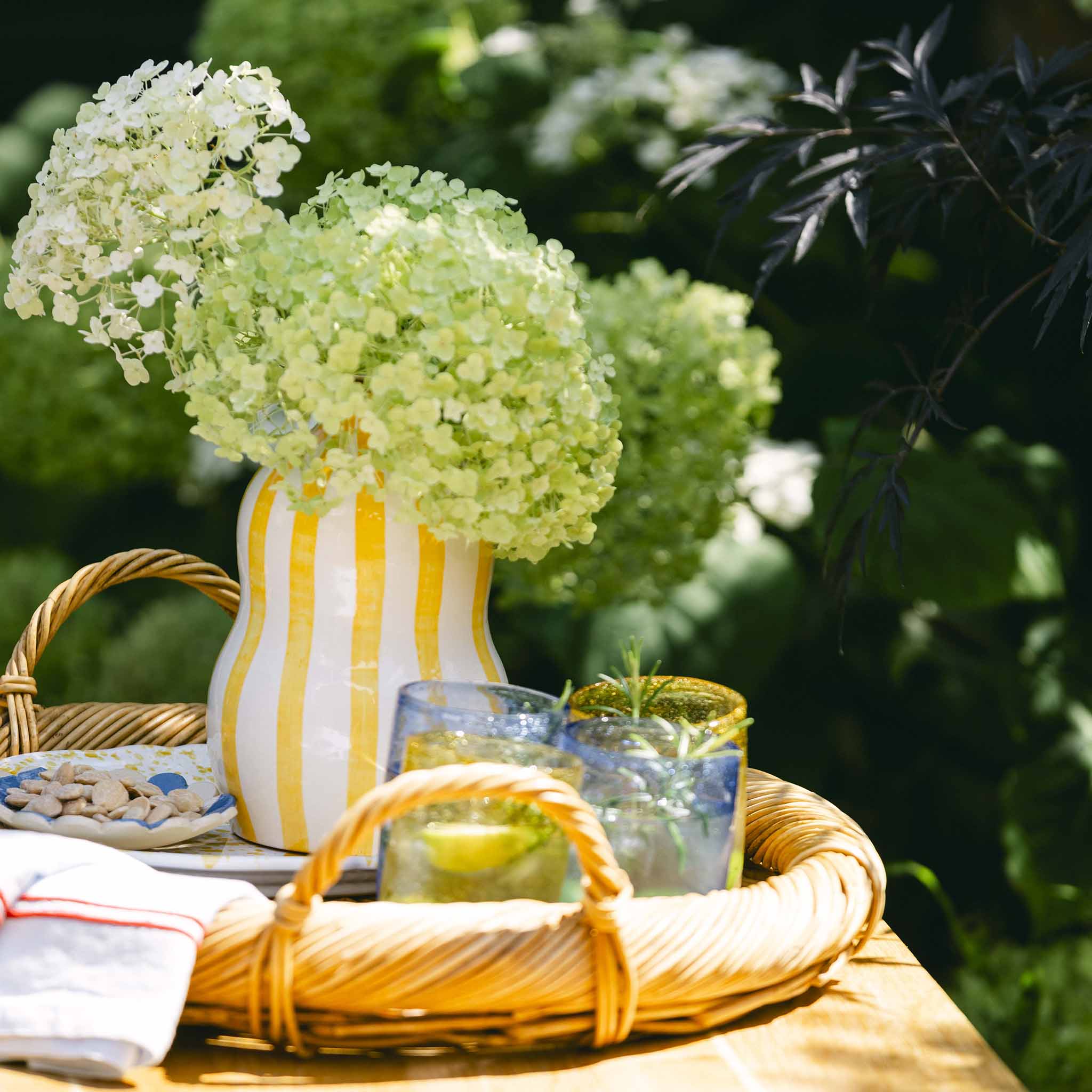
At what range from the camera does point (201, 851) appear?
0.90m

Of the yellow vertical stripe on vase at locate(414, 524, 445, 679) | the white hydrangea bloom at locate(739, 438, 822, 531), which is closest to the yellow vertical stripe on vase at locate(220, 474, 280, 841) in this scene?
the yellow vertical stripe on vase at locate(414, 524, 445, 679)

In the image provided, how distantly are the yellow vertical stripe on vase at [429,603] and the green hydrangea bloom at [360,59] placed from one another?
5.10 ft

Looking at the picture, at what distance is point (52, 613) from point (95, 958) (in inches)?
16.3

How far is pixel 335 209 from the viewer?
34.2 inches

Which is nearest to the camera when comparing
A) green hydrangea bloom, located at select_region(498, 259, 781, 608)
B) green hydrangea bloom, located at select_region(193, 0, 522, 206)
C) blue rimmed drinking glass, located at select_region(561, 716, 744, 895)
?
blue rimmed drinking glass, located at select_region(561, 716, 744, 895)

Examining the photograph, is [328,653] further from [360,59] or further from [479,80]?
[360,59]

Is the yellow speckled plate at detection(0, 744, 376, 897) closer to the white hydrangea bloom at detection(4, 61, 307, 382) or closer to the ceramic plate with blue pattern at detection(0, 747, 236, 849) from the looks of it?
the ceramic plate with blue pattern at detection(0, 747, 236, 849)

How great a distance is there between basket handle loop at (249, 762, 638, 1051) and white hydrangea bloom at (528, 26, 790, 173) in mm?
1574

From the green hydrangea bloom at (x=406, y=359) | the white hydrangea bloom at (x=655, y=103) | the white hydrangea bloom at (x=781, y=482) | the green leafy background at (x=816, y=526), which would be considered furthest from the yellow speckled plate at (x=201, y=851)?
the white hydrangea bloom at (x=655, y=103)

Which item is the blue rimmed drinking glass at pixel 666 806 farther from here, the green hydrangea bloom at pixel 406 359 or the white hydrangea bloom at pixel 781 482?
the white hydrangea bloom at pixel 781 482

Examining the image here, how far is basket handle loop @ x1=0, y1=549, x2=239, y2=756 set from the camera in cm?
100

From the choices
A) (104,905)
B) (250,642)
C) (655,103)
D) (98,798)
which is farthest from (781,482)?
(104,905)

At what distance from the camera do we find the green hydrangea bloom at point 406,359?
0.79 meters

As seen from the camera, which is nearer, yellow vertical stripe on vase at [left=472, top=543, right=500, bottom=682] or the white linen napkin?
the white linen napkin
